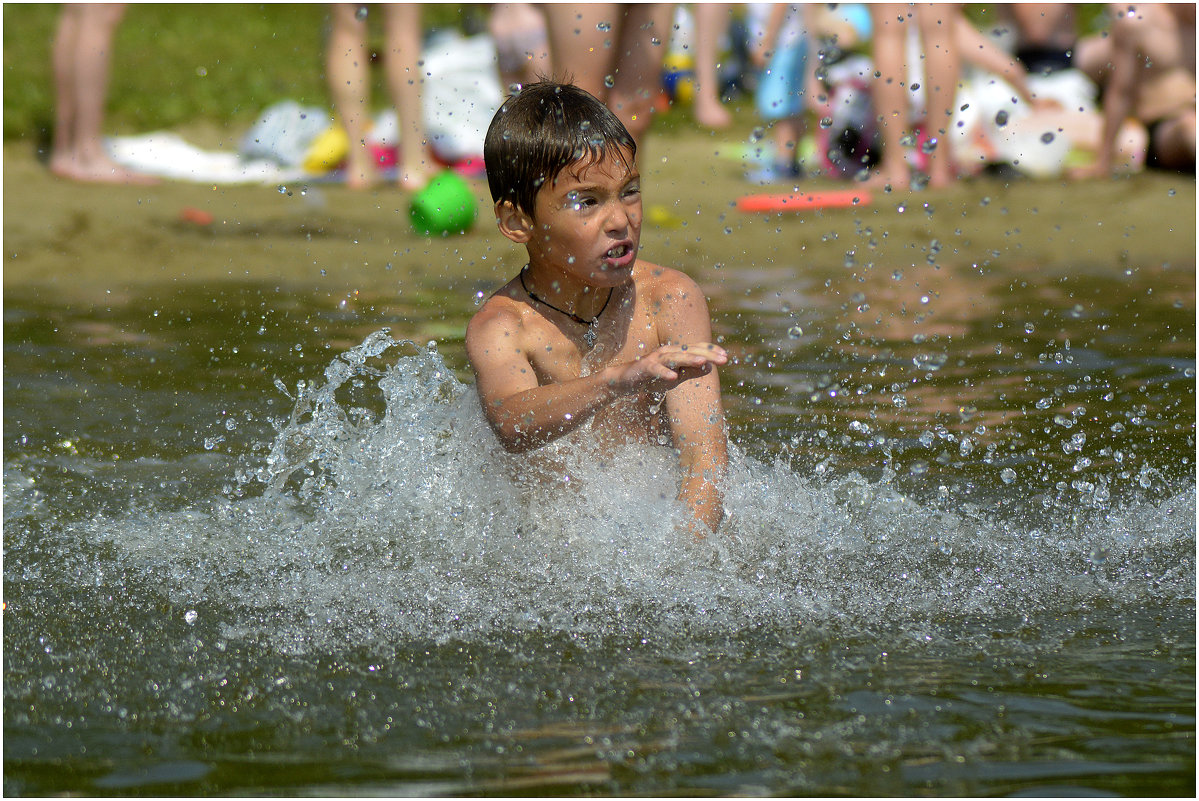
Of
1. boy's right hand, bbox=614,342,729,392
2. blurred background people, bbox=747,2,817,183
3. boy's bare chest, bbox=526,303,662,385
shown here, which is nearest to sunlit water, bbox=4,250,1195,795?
boy's bare chest, bbox=526,303,662,385

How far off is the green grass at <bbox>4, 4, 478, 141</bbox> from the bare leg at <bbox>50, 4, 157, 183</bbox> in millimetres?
1012

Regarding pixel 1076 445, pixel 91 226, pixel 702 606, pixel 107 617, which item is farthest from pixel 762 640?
pixel 91 226

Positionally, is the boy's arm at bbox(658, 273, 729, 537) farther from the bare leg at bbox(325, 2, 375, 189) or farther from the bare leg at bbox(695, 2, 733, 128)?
the bare leg at bbox(695, 2, 733, 128)

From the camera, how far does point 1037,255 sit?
721 cm

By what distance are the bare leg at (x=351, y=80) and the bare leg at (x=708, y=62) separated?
8.69ft

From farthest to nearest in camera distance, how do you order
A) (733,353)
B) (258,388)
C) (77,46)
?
1. (77,46)
2. (733,353)
3. (258,388)

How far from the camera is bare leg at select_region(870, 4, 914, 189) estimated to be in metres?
7.89

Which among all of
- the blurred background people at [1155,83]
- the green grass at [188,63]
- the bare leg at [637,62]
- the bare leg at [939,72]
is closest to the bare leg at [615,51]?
the bare leg at [637,62]

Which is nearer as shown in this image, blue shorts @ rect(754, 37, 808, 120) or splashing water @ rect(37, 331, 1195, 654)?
splashing water @ rect(37, 331, 1195, 654)

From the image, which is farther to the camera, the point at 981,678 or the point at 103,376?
the point at 103,376

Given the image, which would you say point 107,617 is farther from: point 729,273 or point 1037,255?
point 1037,255

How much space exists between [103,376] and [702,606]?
294cm

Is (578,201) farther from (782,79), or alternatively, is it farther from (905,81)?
(782,79)

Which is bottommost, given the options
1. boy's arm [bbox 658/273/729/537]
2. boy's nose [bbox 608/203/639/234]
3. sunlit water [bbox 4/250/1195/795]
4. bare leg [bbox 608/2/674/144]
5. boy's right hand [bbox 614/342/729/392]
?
sunlit water [bbox 4/250/1195/795]
